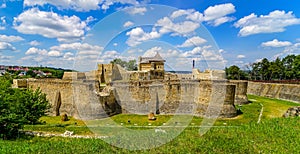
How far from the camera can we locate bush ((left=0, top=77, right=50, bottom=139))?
11.9m

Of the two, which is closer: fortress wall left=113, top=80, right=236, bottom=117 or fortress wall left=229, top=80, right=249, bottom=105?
fortress wall left=113, top=80, right=236, bottom=117

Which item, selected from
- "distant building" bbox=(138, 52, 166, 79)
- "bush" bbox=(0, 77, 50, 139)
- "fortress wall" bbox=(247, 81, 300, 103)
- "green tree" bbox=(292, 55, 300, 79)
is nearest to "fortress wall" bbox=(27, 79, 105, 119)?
"bush" bbox=(0, 77, 50, 139)

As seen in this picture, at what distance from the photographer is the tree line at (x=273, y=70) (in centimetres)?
4547

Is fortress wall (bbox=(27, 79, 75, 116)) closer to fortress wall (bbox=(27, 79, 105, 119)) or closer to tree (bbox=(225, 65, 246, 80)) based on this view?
fortress wall (bbox=(27, 79, 105, 119))

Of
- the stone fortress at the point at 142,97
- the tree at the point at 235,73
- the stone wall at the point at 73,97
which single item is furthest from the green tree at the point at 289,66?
the stone wall at the point at 73,97

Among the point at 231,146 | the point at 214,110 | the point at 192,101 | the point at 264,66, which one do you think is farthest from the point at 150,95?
the point at 264,66

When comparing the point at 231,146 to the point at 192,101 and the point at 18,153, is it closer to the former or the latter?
the point at 18,153

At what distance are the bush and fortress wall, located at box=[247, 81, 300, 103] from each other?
28.4 m

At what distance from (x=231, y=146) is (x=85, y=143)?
5.00 m

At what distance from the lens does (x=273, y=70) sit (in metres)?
50.5

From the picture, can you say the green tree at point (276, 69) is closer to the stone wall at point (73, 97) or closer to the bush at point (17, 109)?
the stone wall at point (73, 97)

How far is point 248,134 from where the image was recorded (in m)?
8.91

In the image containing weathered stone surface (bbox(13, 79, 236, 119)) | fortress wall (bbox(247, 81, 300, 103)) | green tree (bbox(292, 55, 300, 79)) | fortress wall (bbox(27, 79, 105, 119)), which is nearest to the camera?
weathered stone surface (bbox(13, 79, 236, 119))

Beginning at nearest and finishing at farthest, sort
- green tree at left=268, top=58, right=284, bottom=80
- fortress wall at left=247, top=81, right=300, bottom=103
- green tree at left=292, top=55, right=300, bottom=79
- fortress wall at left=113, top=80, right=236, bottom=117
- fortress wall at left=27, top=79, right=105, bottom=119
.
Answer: fortress wall at left=27, top=79, right=105, bottom=119
fortress wall at left=113, top=80, right=236, bottom=117
fortress wall at left=247, top=81, right=300, bottom=103
green tree at left=292, top=55, right=300, bottom=79
green tree at left=268, top=58, right=284, bottom=80
